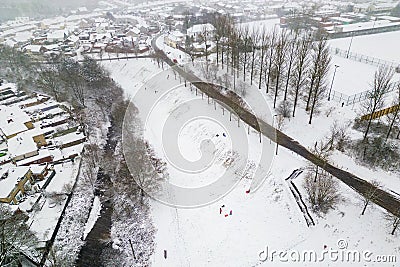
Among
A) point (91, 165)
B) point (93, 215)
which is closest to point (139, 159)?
point (91, 165)

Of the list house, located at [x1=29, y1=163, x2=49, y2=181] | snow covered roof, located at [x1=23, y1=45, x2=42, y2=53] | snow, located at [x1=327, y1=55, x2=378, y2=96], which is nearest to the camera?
house, located at [x1=29, y1=163, x2=49, y2=181]

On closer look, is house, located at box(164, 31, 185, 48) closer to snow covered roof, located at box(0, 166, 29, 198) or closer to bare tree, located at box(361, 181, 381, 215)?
snow covered roof, located at box(0, 166, 29, 198)

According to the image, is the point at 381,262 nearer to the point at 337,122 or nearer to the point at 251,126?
the point at 337,122

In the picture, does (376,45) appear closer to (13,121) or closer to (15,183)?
(15,183)

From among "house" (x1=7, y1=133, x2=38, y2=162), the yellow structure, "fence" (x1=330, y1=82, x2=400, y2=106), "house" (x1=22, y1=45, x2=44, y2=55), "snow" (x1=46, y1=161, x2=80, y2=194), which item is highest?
the yellow structure

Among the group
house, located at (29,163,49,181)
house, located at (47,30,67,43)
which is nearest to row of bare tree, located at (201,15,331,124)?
house, located at (29,163,49,181)
